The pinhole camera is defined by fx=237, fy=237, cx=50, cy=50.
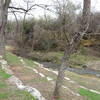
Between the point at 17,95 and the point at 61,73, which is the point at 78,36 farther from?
the point at 17,95

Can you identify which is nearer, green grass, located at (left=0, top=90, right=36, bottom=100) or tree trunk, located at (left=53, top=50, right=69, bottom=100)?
green grass, located at (left=0, top=90, right=36, bottom=100)

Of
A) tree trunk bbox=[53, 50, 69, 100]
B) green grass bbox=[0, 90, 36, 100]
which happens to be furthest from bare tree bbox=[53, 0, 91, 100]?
green grass bbox=[0, 90, 36, 100]

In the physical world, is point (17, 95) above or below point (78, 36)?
below

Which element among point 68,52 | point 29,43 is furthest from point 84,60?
point 68,52

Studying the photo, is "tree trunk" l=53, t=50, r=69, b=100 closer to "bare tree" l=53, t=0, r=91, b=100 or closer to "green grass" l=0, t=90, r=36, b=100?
"bare tree" l=53, t=0, r=91, b=100

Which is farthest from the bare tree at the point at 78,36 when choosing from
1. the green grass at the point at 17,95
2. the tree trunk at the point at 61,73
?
the green grass at the point at 17,95

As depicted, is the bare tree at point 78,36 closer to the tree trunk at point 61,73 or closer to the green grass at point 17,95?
the tree trunk at point 61,73

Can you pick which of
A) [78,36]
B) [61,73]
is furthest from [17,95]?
[78,36]

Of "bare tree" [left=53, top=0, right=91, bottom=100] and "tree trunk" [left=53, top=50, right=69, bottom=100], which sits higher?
"bare tree" [left=53, top=0, right=91, bottom=100]

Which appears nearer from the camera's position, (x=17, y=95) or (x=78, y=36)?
(x=78, y=36)

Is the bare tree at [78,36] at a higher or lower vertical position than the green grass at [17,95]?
higher

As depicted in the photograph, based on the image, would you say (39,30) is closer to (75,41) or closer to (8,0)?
(8,0)

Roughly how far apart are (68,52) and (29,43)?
126 feet

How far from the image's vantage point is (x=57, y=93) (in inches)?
304
